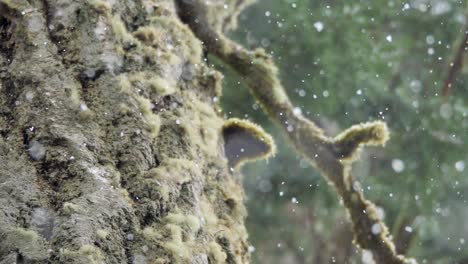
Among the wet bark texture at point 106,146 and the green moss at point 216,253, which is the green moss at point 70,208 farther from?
the green moss at point 216,253

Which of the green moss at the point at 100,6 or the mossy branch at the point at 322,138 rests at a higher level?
the mossy branch at the point at 322,138

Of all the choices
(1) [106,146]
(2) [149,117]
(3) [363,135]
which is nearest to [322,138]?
(3) [363,135]

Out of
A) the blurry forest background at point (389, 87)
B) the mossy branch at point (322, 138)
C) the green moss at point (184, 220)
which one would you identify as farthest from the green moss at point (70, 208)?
the blurry forest background at point (389, 87)

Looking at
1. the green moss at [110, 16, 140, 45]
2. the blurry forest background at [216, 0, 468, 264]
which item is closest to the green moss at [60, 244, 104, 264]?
the green moss at [110, 16, 140, 45]

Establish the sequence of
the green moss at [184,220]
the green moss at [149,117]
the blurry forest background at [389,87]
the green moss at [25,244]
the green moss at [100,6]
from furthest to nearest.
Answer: the blurry forest background at [389,87]
the green moss at [100,6]
the green moss at [149,117]
the green moss at [184,220]
the green moss at [25,244]

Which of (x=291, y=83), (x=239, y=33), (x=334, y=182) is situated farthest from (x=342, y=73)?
(x=334, y=182)
